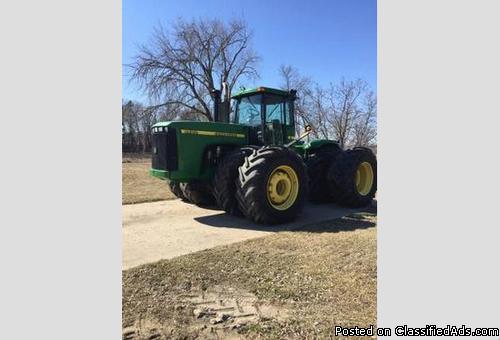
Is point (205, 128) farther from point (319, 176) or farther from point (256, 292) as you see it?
point (256, 292)

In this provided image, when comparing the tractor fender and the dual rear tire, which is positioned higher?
the tractor fender

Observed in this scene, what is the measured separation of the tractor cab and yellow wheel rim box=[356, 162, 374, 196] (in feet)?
6.17

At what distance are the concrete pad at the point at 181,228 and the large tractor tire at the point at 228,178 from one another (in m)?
0.32

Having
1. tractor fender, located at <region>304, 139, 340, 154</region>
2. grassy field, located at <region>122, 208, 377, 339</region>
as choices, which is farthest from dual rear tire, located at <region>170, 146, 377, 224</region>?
grassy field, located at <region>122, 208, 377, 339</region>

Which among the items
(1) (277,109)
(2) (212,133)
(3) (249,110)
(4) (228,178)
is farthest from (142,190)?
(4) (228,178)

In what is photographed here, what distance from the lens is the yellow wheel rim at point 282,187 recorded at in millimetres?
6875

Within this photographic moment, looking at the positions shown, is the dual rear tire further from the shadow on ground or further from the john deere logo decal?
the john deere logo decal

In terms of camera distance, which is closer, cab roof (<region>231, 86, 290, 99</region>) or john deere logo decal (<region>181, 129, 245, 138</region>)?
john deere logo decal (<region>181, 129, 245, 138</region>)

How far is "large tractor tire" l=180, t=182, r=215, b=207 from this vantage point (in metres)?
8.46

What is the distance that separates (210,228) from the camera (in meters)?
6.39

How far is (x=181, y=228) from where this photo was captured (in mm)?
6426

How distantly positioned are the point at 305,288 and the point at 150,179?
1048 centimetres

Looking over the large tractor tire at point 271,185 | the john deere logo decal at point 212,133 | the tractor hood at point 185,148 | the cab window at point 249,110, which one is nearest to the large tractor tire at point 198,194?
the tractor hood at point 185,148

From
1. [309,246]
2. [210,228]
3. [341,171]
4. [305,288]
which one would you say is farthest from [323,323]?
[341,171]
